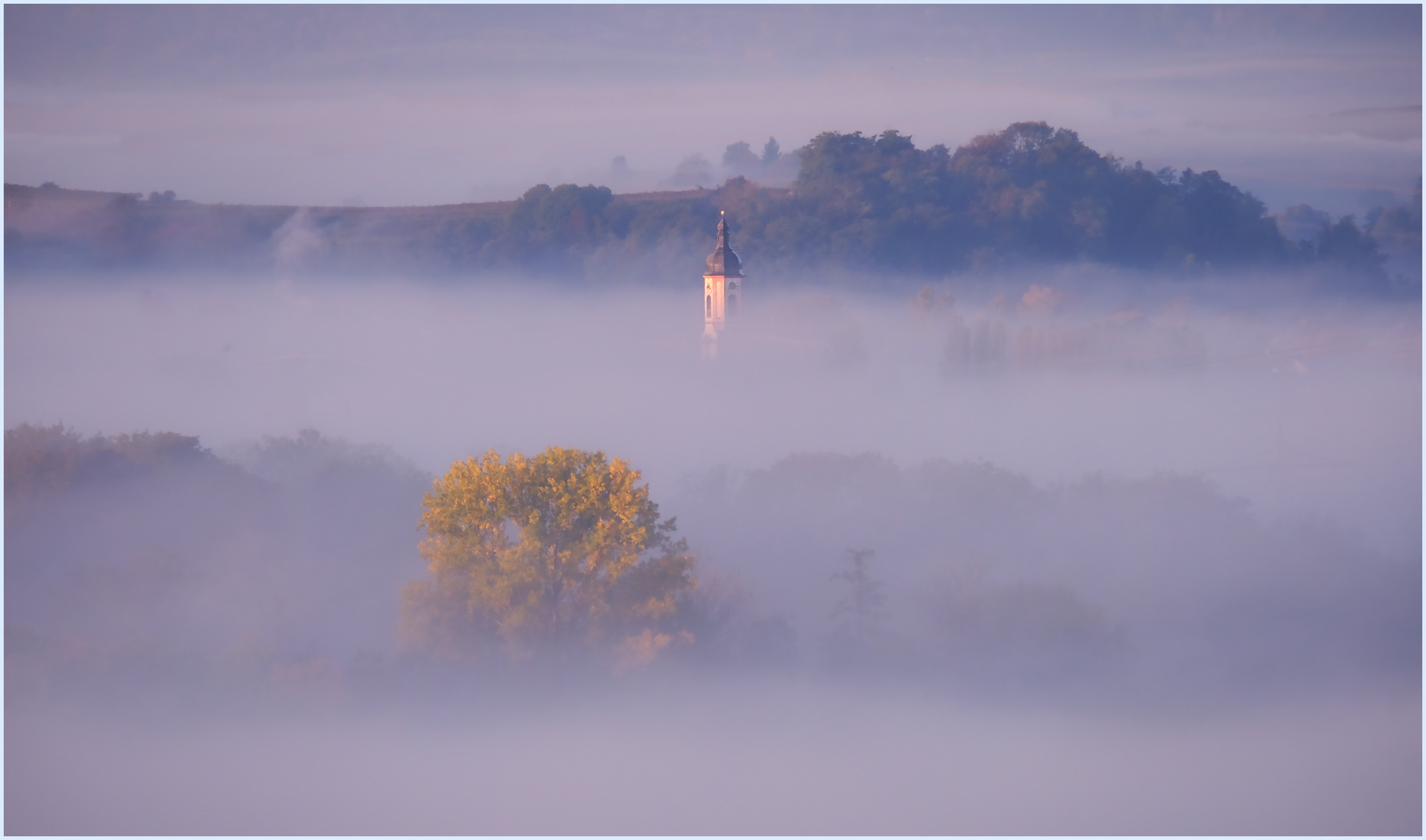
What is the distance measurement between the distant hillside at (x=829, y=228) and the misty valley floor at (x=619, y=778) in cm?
2222

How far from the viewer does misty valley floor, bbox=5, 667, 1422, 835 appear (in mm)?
29266

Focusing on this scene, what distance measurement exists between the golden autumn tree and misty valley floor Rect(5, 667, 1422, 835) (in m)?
2.19

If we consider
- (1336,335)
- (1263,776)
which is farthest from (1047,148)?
(1263,776)

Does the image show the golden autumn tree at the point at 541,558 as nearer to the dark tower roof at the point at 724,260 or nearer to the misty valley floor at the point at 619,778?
the misty valley floor at the point at 619,778

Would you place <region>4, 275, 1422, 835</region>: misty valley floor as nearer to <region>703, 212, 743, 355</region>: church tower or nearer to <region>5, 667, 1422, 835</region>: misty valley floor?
<region>5, 667, 1422, 835</region>: misty valley floor

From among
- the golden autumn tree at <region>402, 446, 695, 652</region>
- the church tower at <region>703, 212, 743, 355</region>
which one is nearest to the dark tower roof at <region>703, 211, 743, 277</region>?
the church tower at <region>703, 212, 743, 355</region>

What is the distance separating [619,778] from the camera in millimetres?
29875

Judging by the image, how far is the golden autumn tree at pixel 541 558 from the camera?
26.4 meters

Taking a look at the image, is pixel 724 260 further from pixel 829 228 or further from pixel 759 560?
pixel 759 560

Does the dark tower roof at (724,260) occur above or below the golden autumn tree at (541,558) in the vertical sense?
above

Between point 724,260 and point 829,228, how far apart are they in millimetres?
7586

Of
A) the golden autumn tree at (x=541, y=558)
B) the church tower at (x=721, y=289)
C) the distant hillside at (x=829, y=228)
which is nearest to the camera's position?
the golden autumn tree at (x=541, y=558)

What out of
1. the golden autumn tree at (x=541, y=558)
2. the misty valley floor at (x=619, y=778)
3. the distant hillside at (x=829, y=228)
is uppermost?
the distant hillside at (x=829, y=228)

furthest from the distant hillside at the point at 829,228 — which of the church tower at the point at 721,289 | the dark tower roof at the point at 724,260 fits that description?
the dark tower roof at the point at 724,260
